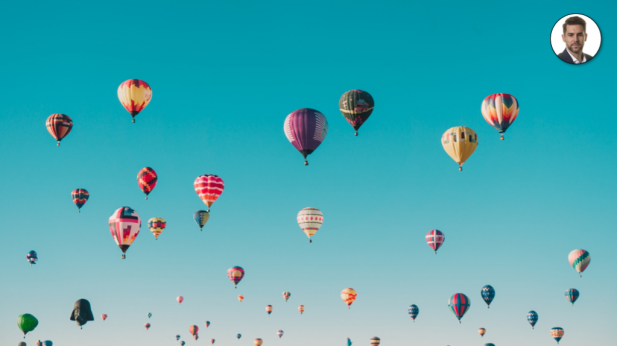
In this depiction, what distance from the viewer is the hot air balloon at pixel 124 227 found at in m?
46.4

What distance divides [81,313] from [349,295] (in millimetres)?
30536

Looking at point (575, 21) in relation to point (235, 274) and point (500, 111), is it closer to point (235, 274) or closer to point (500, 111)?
point (500, 111)

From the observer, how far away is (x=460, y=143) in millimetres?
47688

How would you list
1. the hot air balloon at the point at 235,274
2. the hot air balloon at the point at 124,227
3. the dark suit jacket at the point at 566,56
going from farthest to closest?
the hot air balloon at the point at 235,274 → the hot air balloon at the point at 124,227 → the dark suit jacket at the point at 566,56

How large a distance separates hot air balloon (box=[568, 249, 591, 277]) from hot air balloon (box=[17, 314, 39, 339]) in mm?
43302

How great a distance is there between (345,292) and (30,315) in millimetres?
26882

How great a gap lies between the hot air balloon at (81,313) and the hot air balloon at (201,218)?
15623 millimetres

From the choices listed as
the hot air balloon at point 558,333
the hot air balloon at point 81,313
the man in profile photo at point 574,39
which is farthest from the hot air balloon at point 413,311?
the man in profile photo at point 574,39

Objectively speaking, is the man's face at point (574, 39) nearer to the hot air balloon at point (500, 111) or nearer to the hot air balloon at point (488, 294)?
the hot air balloon at point (500, 111)

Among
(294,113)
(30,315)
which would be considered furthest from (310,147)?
(30,315)

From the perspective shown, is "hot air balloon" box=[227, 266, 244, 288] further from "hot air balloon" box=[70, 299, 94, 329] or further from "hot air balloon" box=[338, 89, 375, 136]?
"hot air balloon" box=[338, 89, 375, 136]

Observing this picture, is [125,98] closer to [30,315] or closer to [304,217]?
[304,217]

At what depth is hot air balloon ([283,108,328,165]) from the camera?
4439 centimetres

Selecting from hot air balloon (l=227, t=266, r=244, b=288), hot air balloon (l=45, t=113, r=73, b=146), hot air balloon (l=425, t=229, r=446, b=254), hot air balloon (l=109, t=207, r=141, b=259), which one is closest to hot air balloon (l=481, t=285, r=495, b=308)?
hot air balloon (l=425, t=229, r=446, b=254)
